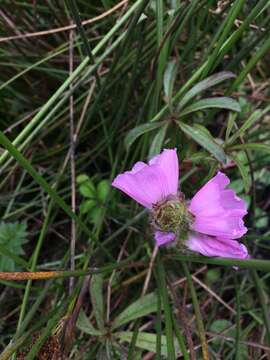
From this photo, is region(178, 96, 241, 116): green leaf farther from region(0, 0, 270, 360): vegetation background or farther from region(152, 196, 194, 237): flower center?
region(152, 196, 194, 237): flower center

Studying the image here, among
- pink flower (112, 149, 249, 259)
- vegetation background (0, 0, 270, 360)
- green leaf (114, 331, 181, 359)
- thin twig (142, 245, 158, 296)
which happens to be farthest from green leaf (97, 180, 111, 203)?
pink flower (112, 149, 249, 259)

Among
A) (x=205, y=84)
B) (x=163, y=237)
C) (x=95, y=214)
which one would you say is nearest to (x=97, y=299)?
(x=95, y=214)

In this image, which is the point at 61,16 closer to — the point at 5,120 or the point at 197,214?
the point at 5,120

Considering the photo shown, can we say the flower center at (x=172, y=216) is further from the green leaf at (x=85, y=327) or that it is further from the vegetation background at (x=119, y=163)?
the green leaf at (x=85, y=327)

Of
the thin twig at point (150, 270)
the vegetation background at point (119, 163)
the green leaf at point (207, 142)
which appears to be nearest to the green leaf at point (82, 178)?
the vegetation background at point (119, 163)

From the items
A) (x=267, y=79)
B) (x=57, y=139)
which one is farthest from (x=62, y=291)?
(x=267, y=79)

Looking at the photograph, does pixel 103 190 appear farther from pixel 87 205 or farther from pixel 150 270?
pixel 150 270
